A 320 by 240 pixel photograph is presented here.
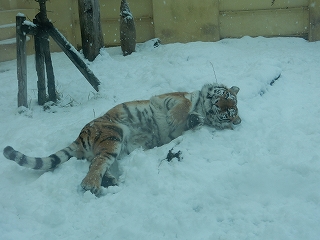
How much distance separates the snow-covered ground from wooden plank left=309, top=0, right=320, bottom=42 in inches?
77.0

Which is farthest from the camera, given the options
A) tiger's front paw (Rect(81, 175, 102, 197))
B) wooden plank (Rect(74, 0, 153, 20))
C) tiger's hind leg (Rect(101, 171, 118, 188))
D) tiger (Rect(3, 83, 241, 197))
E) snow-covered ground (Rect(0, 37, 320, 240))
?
wooden plank (Rect(74, 0, 153, 20))

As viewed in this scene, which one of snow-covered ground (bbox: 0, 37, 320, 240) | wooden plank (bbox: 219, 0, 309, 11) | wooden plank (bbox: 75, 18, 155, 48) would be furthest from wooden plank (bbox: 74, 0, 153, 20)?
snow-covered ground (bbox: 0, 37, 320, 240)

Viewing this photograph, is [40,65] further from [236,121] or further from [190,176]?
[190,176]

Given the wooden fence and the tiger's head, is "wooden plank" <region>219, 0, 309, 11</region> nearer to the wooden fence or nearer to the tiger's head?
the wooden fence

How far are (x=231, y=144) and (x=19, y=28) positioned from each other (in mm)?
3435

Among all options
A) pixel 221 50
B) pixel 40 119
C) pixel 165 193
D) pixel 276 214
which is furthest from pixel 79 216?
pixel 221 50

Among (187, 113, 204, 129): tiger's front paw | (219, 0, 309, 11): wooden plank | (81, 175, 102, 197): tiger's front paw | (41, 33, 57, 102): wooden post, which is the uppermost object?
(219, 0, 309, 11): wooden plank

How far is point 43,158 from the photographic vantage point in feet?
13.0

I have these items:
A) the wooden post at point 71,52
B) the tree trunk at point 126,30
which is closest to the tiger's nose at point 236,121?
the wooden post at point 71,52

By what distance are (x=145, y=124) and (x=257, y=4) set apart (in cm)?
460

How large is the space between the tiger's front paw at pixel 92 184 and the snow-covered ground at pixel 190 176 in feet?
0.28

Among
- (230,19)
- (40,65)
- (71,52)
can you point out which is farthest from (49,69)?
(230,19)

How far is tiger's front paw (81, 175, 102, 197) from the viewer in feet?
11.6

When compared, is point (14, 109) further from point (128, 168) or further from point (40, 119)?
point (128, 168)
